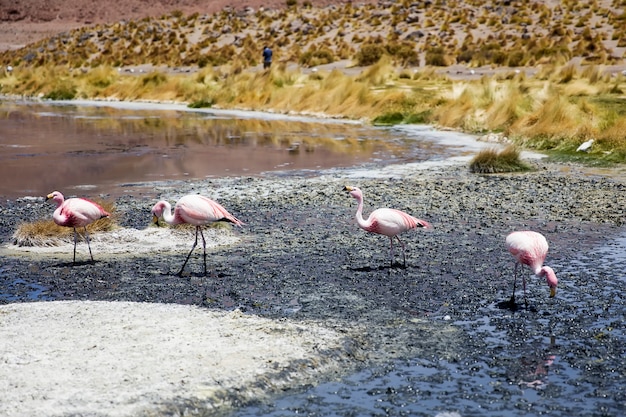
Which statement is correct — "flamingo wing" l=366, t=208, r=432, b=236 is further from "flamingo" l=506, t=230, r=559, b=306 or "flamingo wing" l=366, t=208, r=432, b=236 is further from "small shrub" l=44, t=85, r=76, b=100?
"small shrub" l=44, t=85, r=76, b=100

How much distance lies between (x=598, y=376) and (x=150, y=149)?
18004mm

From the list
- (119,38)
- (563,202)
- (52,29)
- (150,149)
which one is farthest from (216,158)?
(52,29)

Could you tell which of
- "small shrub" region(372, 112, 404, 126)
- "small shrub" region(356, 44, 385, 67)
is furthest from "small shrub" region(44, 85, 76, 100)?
"small shrub" region(372, 112, 404, 126)

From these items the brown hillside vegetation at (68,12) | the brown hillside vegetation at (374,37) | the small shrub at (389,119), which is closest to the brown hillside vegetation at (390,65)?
the small shrub at (389,119)

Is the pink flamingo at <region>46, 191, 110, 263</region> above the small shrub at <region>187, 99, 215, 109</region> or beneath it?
above

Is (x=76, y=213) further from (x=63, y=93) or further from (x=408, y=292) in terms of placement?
(x=63, y=93)

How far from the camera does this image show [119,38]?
2913 inches

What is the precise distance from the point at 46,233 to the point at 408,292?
15.9 feet

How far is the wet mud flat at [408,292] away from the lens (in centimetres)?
659

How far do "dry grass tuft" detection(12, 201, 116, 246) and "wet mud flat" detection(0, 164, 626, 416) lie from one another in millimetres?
498

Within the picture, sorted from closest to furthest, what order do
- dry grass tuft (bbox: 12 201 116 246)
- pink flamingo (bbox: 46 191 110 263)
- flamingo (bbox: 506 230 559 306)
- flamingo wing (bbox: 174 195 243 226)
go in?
flamingo (bbox: 506 230 559 306) → flamingo wing (bbox: 174 195 243 226) → pink flamingo (bbox: 46 191 110 263) → dry grass tuft (bbox: 12 201 116 246)

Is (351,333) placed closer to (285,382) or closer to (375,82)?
(285,382)

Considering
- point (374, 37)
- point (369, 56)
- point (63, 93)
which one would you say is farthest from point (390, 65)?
point (374, 37)

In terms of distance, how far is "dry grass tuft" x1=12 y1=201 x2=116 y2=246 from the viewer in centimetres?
1168
